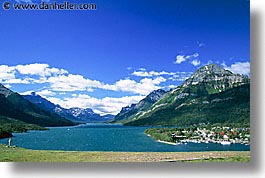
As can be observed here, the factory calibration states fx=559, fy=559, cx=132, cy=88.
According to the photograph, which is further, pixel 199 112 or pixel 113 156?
pixel 199 112

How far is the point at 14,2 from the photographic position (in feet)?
28.3

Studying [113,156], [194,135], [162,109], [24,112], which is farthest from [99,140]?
[194,135]

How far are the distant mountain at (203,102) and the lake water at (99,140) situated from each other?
25cm

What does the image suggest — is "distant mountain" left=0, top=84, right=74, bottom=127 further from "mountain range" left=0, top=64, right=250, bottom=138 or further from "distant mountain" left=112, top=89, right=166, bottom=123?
"distant mountain" left=112, top=89, right=166, bottom=123

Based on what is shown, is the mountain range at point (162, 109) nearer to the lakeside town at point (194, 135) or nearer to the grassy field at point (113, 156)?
the lakeside town at point (194, 135)

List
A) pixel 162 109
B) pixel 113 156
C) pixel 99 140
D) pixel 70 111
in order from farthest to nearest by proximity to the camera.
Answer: pixel 162 109 < pixel 70 111 < pixel 99 140 < pixel 113 156

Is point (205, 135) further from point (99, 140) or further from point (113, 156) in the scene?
point (99, 140)

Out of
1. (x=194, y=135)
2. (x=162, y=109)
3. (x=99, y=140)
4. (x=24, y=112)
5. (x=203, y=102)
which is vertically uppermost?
(x=203, y=102)

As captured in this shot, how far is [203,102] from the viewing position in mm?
8812

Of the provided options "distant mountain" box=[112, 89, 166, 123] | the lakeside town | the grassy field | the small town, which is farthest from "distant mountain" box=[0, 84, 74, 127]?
the small town

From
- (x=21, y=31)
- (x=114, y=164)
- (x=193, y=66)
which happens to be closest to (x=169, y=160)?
(x=114, y=164)

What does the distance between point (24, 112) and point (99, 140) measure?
129cm

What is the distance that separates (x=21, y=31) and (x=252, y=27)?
3.54 meters

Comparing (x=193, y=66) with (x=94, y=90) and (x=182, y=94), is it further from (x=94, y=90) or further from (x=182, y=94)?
(x=94, y=90)
